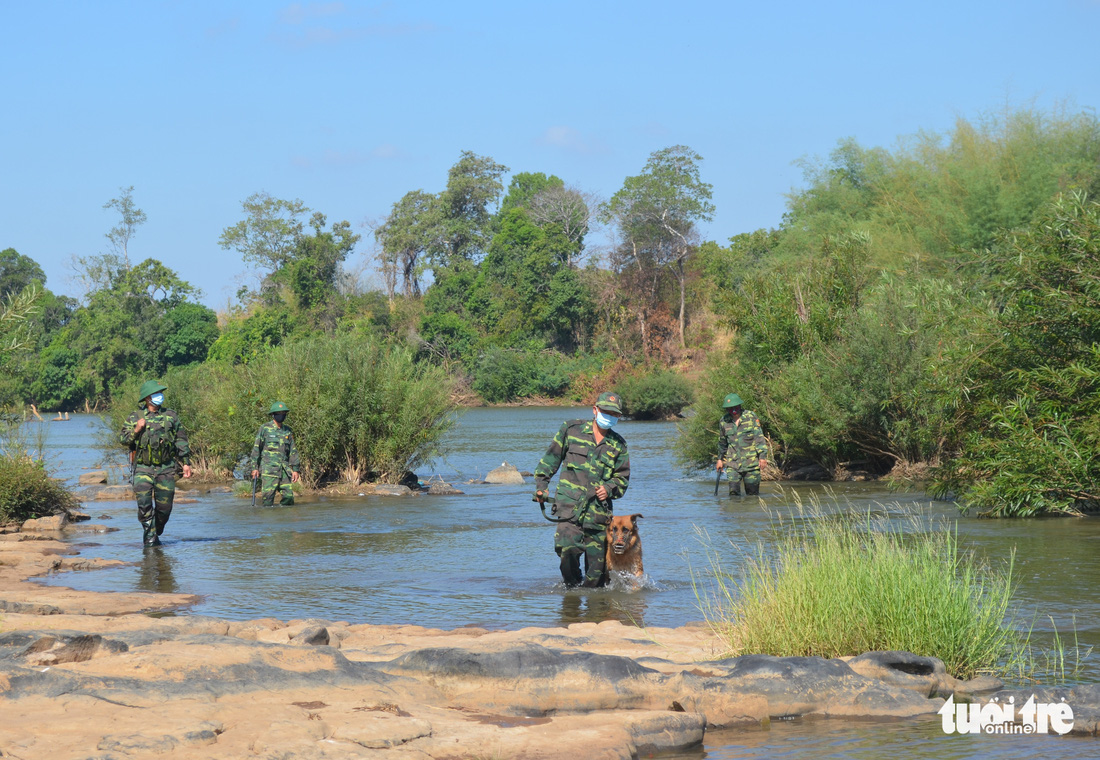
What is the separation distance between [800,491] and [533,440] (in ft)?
70.7

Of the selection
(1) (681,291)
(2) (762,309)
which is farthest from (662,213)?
(2) (762,309)

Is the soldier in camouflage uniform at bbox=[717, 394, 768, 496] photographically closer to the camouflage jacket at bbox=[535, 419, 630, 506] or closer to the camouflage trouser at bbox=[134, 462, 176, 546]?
the camouflage jacket at bbox=[535, 419, 630, 506]

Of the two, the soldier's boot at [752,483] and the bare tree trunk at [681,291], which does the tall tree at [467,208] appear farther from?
the soldier's boot at [752,483]

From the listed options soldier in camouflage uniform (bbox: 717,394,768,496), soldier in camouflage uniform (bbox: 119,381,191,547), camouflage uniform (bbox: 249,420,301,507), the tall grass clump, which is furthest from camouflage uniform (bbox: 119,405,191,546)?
soldier in camouflage uniform (bbox: 717,394,768,496)

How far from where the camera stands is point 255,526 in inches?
671

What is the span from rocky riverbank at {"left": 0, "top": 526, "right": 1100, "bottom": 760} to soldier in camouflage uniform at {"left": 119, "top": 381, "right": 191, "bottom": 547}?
19.2 ft

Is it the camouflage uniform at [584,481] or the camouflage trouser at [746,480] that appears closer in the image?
the camouflage uniform at [584,481]

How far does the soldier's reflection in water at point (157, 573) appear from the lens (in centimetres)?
1138

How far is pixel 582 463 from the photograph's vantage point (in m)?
10.2

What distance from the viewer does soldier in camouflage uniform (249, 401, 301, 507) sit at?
1845 centimetres

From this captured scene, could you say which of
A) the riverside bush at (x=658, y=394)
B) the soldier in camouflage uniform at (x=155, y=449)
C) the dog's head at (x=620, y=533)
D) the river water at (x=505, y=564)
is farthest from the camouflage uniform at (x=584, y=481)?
the riverside bush at (x=658, y=394)

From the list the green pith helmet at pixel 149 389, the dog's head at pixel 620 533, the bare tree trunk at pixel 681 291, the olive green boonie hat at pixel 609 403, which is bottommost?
the dog's head at pixel 620 533

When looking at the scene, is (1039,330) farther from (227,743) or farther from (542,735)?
(227,743)

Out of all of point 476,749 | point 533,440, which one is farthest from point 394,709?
point 533,440
